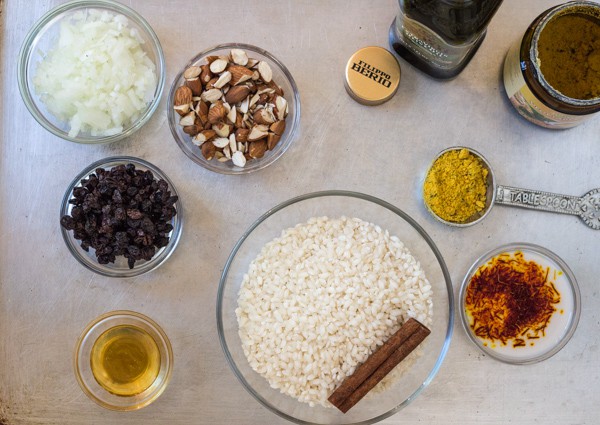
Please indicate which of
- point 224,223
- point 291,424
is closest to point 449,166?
point 224,223

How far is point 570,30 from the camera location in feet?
4.87

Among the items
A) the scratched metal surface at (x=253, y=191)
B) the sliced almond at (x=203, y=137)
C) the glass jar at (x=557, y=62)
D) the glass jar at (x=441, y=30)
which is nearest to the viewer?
the glass jar at (x=441, y=30)

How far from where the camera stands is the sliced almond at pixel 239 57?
61.0 inches

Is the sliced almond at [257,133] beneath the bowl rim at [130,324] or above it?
above

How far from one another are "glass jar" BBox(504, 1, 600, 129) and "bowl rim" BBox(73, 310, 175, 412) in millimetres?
1177

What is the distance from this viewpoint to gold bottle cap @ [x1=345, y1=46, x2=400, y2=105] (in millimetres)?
1607

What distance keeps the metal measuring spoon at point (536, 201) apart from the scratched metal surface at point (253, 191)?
0.12ft

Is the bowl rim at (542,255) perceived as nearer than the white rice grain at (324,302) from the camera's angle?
No

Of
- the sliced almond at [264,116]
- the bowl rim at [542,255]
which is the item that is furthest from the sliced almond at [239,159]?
the bowl rim at [542,255]

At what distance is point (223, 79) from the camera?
1530mm

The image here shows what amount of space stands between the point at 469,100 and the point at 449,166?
22cm

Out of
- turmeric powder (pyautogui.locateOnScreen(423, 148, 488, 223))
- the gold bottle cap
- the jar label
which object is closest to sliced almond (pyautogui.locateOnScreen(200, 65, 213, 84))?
the gold bottle cap

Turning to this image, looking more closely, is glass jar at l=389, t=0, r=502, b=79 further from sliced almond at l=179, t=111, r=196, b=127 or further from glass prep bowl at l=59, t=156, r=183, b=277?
glass prep bowl at l=59, t=156, r=183, b=277

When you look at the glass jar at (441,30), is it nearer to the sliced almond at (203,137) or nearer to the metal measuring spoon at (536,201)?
the metal measuring spoon at (536,201)
